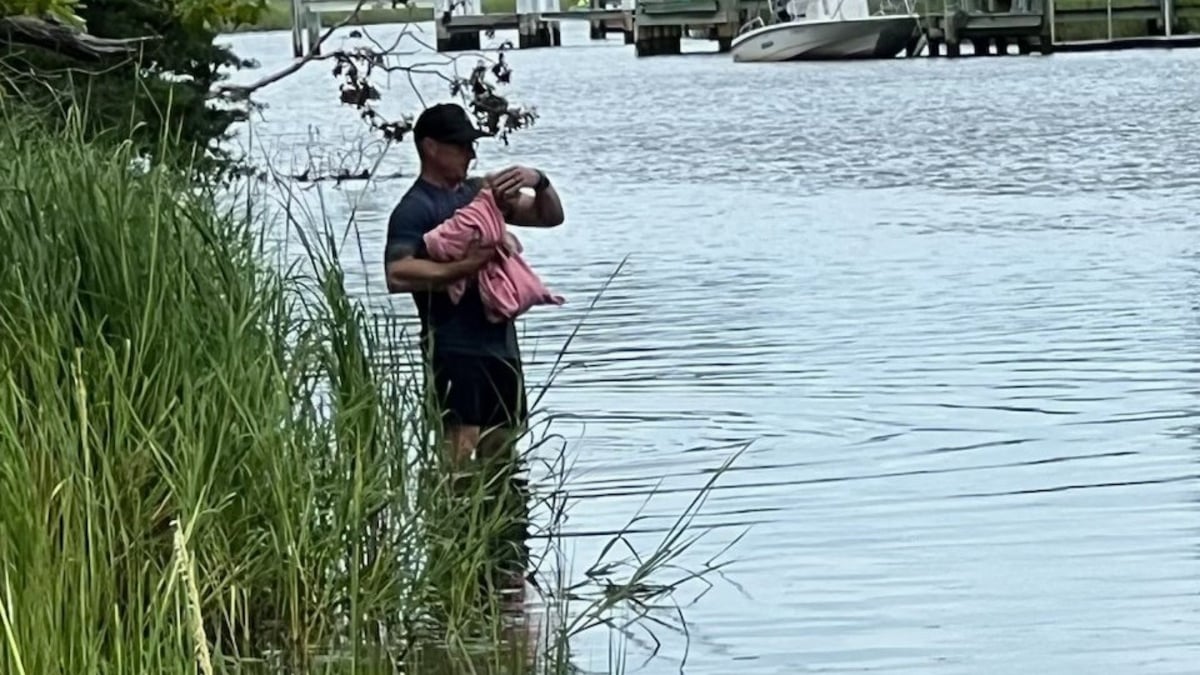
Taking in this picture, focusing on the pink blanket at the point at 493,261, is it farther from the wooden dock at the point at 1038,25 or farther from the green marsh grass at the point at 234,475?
the wooden dock at the point at 1038,25

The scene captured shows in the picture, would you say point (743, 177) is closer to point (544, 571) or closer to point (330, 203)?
point (330, 203)

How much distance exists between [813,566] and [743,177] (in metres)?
25.2

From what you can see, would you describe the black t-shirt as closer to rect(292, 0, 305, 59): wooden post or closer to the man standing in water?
the man standing in water

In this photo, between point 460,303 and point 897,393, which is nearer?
point 460,303

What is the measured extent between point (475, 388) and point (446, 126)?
2.76ft

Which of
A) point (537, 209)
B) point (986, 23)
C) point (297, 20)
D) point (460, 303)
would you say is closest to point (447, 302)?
point (460, 303)

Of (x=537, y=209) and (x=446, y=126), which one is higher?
(x=446, y=126)

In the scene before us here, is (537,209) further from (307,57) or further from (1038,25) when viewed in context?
(1038,25)

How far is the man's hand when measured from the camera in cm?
879

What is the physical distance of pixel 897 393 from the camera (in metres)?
13.6

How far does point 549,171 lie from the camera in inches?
1483

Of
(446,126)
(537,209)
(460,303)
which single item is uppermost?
Result: (446,126)

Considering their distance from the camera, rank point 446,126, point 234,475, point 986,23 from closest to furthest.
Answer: point 234,475 → point 446,126 → point 986,23

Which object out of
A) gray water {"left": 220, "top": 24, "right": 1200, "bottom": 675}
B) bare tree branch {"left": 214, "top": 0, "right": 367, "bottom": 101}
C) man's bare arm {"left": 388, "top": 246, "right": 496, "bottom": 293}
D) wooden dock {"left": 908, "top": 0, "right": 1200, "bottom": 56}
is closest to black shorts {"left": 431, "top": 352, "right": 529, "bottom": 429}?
man's bare arm {"left": 388, "top": 246, "right": 496, "bottom": 293}
